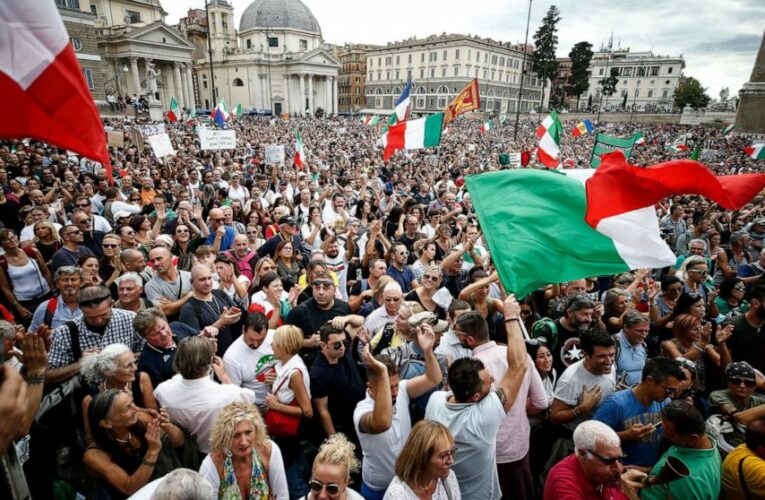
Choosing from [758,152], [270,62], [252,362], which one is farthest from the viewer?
[270,62]

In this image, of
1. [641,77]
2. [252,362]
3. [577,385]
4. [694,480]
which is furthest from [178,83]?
[641,77]

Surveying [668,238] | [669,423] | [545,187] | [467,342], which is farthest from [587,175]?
[668,238]

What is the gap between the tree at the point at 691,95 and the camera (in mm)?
80762

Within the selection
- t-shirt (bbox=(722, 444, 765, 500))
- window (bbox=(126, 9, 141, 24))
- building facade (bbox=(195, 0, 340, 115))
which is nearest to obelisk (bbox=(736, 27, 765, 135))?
t-shirt (bbox=(722, 444, 765, 500))

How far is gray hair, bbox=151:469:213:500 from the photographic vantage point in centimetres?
183

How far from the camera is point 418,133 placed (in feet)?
36.1

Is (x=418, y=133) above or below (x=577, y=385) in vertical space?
above

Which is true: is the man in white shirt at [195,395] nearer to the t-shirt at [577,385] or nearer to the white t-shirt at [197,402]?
the white t-shirt at [197,402]

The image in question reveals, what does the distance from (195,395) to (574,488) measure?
2.31 meters

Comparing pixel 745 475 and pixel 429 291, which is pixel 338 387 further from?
pixel 745 475

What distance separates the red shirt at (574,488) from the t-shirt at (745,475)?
68cm

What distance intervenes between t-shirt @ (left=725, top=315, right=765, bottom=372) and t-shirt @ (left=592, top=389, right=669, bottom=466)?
1957mm

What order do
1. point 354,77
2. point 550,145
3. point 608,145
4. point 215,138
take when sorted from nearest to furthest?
point 550,145 < point 608,145 < point 215,138 < point 354,77

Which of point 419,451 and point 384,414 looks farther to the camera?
point 384,414
